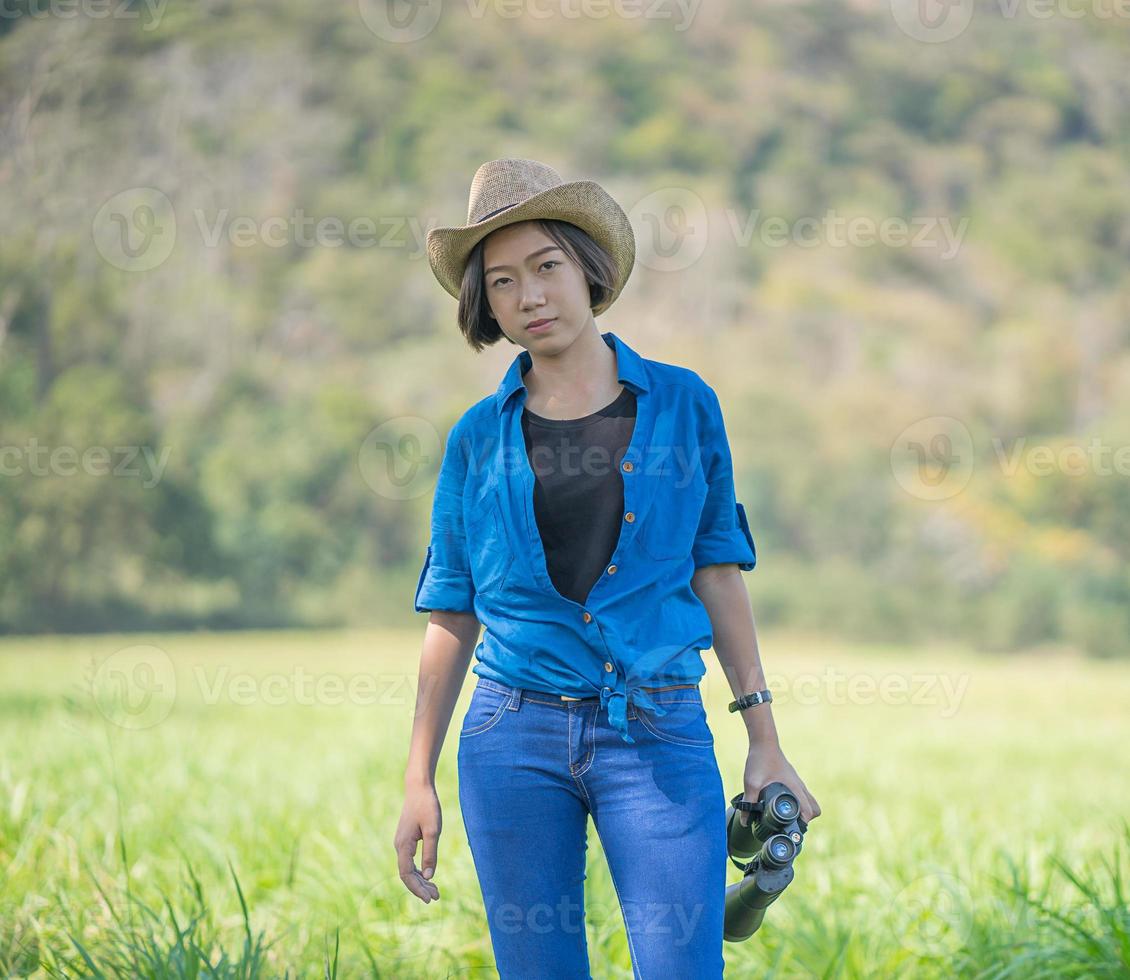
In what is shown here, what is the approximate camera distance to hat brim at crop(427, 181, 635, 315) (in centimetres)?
198

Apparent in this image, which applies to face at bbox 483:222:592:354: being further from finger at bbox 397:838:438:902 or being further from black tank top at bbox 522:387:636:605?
finger at bbox 397:838:438:902

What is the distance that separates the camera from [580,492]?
1.99 meters

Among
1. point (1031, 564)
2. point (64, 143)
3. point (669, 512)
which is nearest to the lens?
point (669, 512)

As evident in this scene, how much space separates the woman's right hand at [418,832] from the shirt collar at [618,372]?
0.59 metres

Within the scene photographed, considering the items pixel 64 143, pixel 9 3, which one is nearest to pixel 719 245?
pixel 64 143

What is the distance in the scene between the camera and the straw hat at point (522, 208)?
198 cm

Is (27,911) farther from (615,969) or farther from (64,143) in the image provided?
(64,143)

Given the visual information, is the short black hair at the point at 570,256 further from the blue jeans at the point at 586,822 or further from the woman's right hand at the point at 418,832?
the woman's right hand at the point at 418,832

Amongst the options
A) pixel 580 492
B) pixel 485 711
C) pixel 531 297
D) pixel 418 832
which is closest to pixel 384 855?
pixel 418 832

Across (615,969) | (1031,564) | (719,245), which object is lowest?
(615,969)

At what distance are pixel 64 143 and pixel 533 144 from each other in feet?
27.8

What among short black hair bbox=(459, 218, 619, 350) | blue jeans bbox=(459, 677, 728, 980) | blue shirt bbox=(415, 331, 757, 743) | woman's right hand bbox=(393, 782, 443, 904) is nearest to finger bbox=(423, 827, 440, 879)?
woman's right hand bbox=(393, 782, 443, 904)

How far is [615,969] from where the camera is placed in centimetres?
296

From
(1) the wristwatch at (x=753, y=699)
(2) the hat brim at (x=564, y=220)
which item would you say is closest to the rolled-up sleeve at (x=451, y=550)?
(2) the hat brim at (x=564, y=220)
